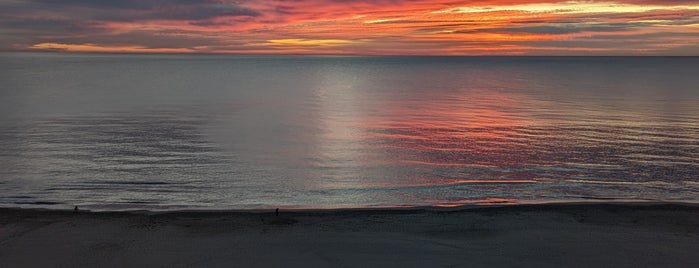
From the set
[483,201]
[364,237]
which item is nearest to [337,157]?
[483,201]

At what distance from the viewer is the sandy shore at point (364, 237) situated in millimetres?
Answer: 11430

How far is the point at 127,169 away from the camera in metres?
21.6

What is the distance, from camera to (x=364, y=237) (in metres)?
12.7

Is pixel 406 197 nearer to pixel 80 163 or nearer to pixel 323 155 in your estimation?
pixel 323 155

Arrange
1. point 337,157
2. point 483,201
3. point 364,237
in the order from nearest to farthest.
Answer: point 364,237 → point 483,201 → point 337,157

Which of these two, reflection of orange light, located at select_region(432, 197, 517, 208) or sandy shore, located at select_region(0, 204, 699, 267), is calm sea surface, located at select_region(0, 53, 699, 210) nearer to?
reflection of orange light, located at select_region(432, 197, 517, 208)

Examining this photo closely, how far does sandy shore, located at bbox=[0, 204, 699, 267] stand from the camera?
11430 millimetres

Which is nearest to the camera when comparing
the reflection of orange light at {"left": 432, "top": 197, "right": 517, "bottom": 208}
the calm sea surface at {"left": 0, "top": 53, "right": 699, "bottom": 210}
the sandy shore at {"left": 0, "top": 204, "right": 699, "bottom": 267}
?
the sandy shore at {"left": 0, "top": 204, "right": 699, "bottom": 267}

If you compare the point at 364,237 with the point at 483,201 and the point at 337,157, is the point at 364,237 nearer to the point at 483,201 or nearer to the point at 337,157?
the point at 483,201

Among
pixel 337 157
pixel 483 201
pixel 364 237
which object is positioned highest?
pixel 364 237

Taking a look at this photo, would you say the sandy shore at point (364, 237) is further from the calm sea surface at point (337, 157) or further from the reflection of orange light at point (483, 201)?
the calm sea surface at point (337, 157)

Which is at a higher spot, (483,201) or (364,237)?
(364,237)

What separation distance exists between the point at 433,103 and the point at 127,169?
36.2m

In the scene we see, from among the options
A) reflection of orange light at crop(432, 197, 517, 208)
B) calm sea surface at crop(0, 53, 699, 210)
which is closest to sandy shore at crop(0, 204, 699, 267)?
reflection of orange light at crop(432, 197, 517, 208)
